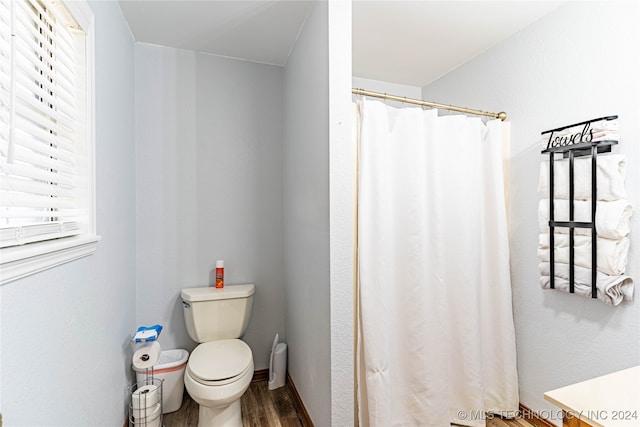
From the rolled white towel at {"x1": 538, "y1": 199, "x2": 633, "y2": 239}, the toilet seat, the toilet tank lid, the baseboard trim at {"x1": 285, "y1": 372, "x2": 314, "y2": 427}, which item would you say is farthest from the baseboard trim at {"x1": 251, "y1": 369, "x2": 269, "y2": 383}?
the rolled white towel at {"x1": 538, "y1": 199, "x2": 633, "y2": 239}

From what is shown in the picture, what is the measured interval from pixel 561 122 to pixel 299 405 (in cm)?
227

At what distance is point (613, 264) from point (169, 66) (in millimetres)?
2807

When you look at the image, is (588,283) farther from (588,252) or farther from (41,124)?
(41,124)

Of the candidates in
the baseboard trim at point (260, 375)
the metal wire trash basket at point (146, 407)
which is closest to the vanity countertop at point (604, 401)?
the metal wire trash basket at point (146, 407)

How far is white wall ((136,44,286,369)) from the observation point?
2131mm

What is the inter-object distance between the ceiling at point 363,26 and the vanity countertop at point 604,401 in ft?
6.07

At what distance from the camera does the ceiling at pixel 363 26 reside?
1756 mm

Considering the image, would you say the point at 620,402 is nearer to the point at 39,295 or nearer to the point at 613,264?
the point at 613,264

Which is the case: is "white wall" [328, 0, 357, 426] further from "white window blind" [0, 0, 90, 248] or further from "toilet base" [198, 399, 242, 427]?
"white window blind" [0, 0, 90, 248]

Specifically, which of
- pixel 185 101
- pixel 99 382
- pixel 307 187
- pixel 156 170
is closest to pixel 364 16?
pixel 307 187

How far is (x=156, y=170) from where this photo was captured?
215 centimetres

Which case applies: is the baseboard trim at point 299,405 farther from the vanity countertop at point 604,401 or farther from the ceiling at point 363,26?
the ceiling at point 363,26

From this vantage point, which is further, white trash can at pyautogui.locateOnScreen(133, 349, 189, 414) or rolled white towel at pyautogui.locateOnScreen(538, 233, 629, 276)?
white trash can at pyautogui.locateOnScreen(133, 349, 189, 414)

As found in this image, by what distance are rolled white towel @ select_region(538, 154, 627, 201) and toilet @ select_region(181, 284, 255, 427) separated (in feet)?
6.29
